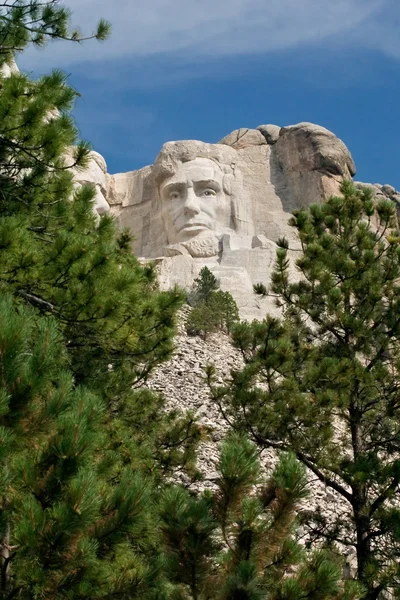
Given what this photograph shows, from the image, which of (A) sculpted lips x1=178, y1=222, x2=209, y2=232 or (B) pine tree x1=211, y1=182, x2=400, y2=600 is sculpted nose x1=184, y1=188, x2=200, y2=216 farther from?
(B) pine tree x1=211, y1=182, x2=400, y2=600

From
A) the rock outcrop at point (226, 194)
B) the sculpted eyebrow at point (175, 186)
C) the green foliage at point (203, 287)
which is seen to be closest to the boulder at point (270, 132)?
the rock outcrop at point (226, 194)

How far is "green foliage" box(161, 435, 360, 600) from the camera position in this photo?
543cm

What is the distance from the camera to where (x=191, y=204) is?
24.0 metres

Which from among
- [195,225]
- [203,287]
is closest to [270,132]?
[195,225]

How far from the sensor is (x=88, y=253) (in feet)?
26.1

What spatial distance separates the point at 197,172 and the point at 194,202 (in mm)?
826

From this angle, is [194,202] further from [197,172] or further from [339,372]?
[339,372]

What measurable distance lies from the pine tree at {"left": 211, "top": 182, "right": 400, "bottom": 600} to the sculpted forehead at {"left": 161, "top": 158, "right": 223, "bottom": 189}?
546 inches

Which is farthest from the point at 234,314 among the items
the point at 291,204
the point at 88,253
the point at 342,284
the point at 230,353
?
the point at 88,253

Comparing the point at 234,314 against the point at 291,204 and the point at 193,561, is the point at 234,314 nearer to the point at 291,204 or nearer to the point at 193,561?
the point at 291,204

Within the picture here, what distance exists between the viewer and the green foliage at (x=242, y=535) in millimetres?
5426

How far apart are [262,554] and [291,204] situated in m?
19.4

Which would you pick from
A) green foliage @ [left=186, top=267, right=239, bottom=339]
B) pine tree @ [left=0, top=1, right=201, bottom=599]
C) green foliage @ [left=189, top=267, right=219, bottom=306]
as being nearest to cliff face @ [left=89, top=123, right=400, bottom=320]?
green foliage @ [left=189, top=267, right=219, bottom=306]

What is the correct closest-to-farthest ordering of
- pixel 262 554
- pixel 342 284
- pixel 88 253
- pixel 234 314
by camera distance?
pixel 262 554 → pixel 88 253 → pixel 342 284 → pixel 234 314
